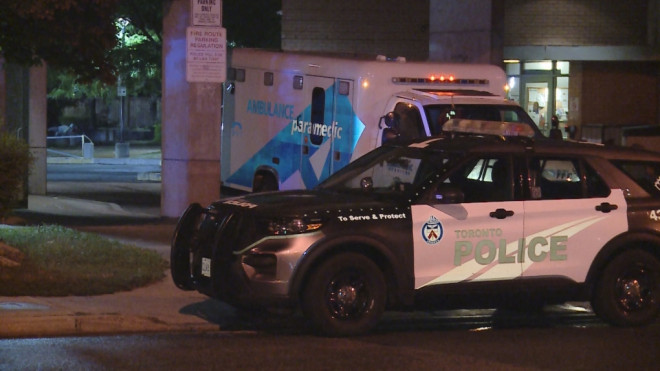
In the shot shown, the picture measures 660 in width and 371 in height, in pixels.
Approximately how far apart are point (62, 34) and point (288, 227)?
5328 mm

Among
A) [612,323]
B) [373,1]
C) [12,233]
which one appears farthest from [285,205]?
[373,1]

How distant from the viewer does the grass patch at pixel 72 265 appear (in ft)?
35.0

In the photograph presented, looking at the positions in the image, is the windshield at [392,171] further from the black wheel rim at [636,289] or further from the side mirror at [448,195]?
the black wheel rim at [636,289]

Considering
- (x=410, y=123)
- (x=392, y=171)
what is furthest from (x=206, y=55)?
(x=392, y=171)

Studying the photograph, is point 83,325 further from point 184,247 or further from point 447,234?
point 447,234

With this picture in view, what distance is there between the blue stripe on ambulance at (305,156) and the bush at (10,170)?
160 inches

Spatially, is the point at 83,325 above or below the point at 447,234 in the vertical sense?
below

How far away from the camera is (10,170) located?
45.6 ft

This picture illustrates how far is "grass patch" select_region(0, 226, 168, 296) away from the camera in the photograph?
10680 mm

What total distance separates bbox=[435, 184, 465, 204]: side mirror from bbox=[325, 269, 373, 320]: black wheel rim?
96 cm

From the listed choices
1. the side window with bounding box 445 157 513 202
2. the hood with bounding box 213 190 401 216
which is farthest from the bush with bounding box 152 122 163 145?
the side window with bounding box 445 157 513 202

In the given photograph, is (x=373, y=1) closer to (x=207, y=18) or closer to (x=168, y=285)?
(x=207, y=18)

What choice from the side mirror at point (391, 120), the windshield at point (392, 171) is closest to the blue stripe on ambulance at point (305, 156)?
the side mirror at point (391, 120)

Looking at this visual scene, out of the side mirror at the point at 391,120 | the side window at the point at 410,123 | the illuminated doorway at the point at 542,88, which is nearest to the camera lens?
the side window at the point at 410,123
